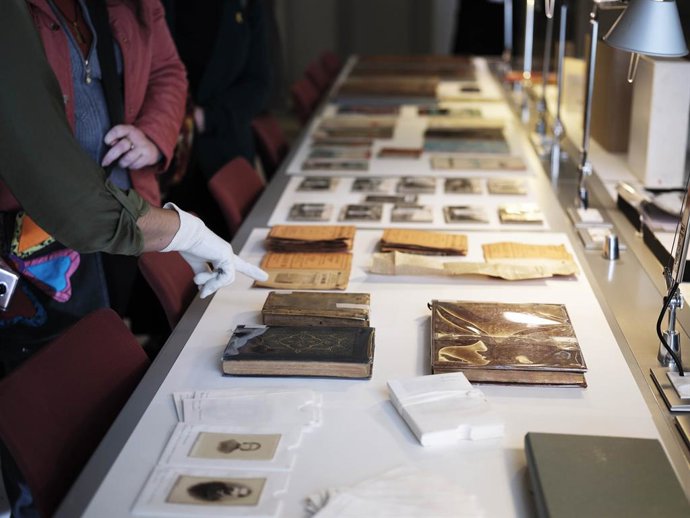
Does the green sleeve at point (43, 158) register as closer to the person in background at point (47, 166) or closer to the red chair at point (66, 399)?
the person in background at point (47, 166)

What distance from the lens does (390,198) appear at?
8.73 feet

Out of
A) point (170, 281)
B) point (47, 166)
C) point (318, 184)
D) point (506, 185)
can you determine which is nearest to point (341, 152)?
point (318, 184)

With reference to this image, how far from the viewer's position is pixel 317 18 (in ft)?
27.6

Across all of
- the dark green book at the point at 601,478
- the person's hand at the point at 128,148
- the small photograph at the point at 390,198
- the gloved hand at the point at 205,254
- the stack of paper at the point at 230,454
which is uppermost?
the person's hand at the point at 128,148

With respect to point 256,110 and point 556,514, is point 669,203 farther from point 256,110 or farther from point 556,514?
point 256,110

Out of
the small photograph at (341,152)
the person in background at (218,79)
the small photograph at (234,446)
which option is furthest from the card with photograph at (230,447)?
the person in background at (218,79)

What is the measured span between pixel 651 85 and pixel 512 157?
0.60 m

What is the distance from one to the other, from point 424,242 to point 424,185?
648 millimetres

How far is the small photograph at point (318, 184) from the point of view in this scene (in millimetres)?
2793

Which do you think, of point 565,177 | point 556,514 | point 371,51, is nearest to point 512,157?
point 565,177

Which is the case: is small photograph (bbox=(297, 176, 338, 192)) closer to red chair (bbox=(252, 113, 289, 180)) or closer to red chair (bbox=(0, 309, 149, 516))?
red chair (bbox=(252, 113, 289, 180))

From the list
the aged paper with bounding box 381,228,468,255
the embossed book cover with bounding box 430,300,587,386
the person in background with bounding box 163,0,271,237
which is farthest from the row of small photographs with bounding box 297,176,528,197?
the embossed book cover with bounding box 430,300,587,386

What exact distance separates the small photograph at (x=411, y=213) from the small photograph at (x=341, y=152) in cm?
65

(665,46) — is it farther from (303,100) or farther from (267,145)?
(303,100)
